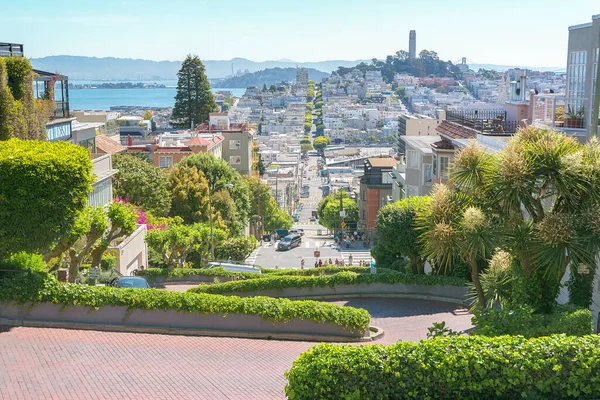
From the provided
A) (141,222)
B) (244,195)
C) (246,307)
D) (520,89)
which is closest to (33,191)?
(246,307)

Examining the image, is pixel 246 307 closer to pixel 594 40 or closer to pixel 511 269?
pixel 511 269

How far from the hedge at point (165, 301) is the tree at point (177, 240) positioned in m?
16.0

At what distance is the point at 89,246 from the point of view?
2380 centimetres

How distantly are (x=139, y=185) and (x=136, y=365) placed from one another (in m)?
32.6

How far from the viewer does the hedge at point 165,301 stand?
17562mm

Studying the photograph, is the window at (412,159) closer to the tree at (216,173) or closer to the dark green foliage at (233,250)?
the dark green foliage at (233,250)

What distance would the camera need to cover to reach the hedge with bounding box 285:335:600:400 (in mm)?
11203

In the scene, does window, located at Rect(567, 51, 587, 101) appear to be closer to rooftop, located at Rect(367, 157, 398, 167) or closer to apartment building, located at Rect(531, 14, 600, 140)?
apartment building, located at Rect(531, 14, 600, 140)

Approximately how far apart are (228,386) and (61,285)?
5.95m

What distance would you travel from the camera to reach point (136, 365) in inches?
583

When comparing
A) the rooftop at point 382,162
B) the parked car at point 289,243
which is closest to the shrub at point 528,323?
the parked car at point 289,243

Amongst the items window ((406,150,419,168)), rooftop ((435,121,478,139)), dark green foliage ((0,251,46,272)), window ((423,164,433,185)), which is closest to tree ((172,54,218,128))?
window ((406,150,419,168))

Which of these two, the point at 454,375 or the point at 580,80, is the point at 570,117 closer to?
the point at 580,80

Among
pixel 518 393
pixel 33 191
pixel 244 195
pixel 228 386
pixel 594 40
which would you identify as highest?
pixel 594 40
